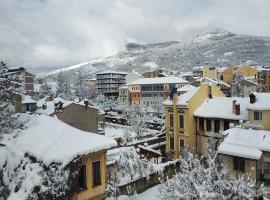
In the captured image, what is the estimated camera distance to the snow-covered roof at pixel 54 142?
1888 cm

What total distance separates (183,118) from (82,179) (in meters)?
24.0

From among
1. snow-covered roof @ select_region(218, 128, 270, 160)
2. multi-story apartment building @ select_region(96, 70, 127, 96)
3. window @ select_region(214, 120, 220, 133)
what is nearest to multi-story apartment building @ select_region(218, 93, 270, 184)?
snow-covered roof @ select_region(218, 128, 270, 160)

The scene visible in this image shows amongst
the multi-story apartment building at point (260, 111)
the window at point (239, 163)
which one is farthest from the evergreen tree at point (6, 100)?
the multi-story apartment building at point (260, 111)

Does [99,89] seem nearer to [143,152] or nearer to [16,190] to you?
[143,152]

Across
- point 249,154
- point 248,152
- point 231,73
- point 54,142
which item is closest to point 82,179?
point 54,142

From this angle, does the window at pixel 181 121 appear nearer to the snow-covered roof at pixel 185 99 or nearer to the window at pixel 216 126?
the snow-covered roof at pixel 185 99

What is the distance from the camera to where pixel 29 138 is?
21.0 meters

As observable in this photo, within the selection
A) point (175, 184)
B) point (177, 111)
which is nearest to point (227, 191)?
point (175, 184)

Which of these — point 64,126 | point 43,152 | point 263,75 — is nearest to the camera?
point 43,152

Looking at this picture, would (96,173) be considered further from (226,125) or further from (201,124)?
(201,124)

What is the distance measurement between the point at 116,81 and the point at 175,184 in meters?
126

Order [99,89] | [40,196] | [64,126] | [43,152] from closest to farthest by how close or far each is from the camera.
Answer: [40,196], [43,152], [64,126], [99,89]

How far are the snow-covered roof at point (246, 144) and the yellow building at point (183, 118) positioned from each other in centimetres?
1277

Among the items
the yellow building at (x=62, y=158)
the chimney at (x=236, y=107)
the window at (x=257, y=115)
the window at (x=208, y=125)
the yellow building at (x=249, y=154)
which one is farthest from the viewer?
the window at (x=208, y=125)
